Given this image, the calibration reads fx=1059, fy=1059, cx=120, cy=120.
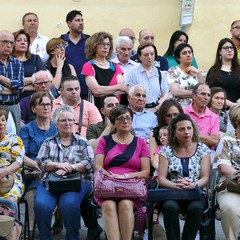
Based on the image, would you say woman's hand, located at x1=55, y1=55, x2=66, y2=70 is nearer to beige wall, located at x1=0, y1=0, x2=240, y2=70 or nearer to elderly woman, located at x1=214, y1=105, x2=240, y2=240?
beige wall, located at x1=0, y1=0, x2=240, y2=70

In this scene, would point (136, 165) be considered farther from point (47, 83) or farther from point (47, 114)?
point (47, 83)

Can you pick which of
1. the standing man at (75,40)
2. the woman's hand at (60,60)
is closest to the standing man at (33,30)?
the standing man at (75,40)

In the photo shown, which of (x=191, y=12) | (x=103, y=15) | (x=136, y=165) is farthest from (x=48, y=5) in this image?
(x=136, y=165)

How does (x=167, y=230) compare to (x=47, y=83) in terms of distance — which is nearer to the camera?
(x=167, y=230)

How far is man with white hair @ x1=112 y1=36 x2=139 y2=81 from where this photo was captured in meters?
14.4

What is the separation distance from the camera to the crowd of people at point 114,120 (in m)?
11.0

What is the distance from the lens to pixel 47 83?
13.3 metres

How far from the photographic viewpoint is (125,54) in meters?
14.4

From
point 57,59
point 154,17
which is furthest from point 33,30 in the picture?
point 154,17

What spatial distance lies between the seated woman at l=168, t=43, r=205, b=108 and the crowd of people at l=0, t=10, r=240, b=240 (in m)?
0.01

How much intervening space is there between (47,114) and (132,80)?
79.3 inches

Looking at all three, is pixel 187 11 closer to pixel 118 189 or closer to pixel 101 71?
pixel 101 71

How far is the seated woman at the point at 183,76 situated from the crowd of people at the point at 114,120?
13mm

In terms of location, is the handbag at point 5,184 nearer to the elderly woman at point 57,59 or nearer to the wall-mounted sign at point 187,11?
the elderly woman at point 57,59
